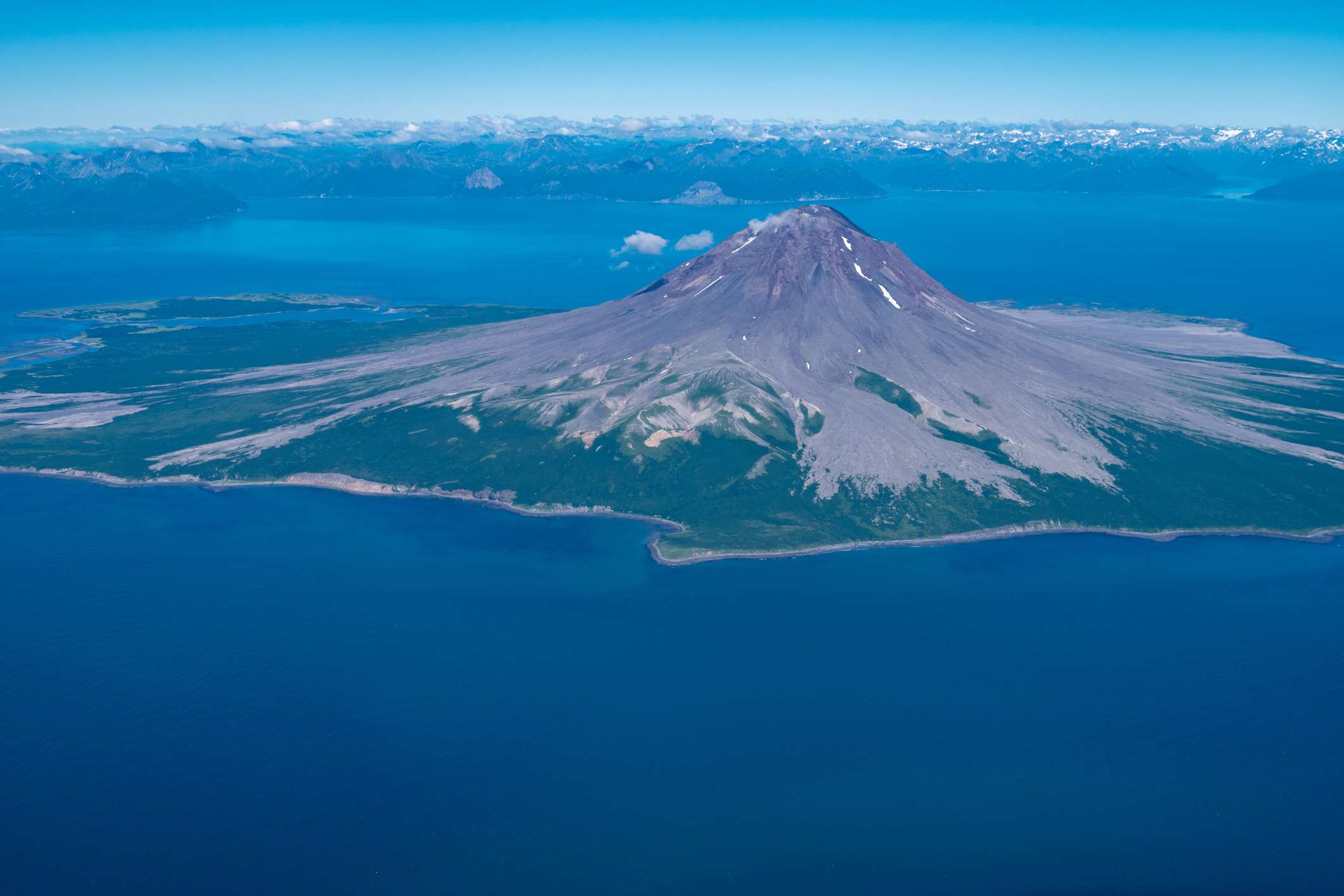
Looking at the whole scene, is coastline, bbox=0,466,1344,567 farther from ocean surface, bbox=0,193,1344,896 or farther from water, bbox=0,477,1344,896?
water, bbox=0,477,1344,896

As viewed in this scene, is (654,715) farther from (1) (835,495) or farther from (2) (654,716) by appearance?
(1) (835,495)

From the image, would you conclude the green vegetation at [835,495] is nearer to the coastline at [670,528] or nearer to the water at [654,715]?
the coastline at [670,528]

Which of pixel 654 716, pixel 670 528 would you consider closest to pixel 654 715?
pixel 654 716

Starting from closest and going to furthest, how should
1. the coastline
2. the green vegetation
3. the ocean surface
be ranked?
the ocean surface, the coastline, the green vegetation

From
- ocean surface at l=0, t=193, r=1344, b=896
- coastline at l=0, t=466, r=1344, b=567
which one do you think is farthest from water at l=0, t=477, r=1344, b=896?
coastline at l=0, t=466, r=1344, b=567

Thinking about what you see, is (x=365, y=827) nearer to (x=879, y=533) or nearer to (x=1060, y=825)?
(x=1060, y=825)

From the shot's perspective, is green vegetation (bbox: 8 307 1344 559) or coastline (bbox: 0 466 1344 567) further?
green vegetation (bbox: 8 307 1344 559)

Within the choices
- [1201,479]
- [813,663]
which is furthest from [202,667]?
[1201,479]
